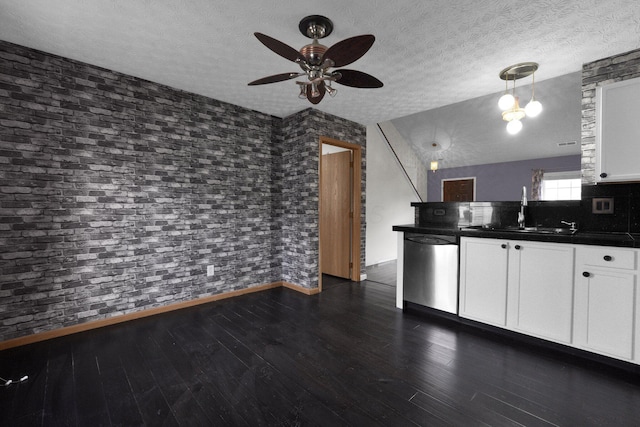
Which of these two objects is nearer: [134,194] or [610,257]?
[610,257]

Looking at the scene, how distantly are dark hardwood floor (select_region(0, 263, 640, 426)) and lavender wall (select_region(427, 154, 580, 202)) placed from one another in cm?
553

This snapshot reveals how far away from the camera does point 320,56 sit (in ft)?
6.14

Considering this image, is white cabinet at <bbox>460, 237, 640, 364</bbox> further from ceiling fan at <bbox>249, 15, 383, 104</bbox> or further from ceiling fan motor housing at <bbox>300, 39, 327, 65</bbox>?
ceiling fan motor housing at <bbox>300, 39, 327, 65</bbox>

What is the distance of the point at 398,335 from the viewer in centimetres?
253

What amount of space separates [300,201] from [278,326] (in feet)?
5.67

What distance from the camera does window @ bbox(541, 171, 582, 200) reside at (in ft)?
22.0

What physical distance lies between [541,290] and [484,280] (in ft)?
1.37

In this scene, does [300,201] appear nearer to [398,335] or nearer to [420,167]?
[398,335]

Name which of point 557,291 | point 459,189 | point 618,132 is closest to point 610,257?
point 557,291

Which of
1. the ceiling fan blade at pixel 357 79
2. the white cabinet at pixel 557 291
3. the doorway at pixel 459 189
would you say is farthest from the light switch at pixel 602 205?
the doorway at pixel 459 189

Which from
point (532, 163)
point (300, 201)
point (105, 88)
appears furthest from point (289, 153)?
point (532, 163)

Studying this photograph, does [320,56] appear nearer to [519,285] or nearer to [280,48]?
[280,48]

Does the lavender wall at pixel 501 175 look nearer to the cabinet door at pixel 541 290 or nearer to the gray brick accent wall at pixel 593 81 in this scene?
the gray brick accent wall at pixel 593 81

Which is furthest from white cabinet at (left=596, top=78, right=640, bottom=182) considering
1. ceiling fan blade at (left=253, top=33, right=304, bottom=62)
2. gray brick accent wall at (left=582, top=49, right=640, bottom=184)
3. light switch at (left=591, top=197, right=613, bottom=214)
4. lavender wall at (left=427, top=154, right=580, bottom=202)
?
lavender wall at (left=427, top=154, right=580, bottom=202)
